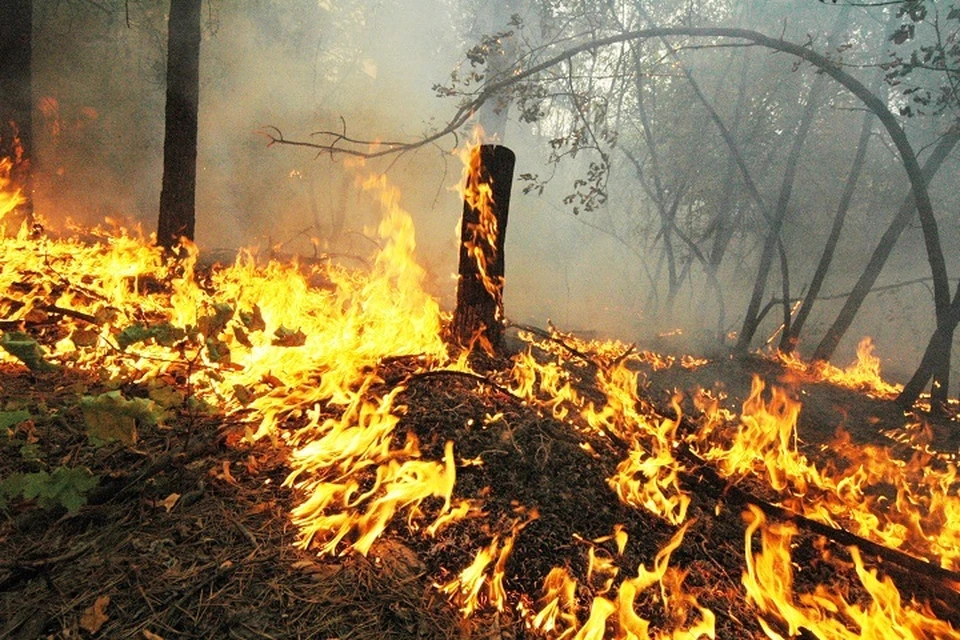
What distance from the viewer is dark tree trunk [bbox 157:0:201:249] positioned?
6609mm

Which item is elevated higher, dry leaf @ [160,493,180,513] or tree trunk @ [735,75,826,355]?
tree trunk @ [735,75,826,355]

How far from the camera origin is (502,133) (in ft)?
57.0

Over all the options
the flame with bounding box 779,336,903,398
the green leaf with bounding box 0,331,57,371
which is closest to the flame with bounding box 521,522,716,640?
the green leaf with bounding box 0,331,57,371

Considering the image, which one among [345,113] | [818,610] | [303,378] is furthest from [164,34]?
[818,610]

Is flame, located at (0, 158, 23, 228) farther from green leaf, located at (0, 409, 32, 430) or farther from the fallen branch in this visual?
the fallen branch

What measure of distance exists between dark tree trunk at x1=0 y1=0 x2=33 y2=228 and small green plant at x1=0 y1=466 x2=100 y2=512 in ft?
24.4

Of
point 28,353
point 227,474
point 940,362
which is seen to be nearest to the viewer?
point 28,353

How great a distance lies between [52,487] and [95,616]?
69cm

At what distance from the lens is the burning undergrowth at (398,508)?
79.0 inches

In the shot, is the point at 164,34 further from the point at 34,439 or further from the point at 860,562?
the point at 860,562

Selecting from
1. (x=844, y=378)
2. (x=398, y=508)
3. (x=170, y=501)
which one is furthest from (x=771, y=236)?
(x=170, y=501)

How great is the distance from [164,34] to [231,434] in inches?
676

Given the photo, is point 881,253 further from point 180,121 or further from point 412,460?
point 180,121

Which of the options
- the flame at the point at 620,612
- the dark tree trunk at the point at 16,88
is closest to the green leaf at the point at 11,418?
the flame at the point at 620,612
